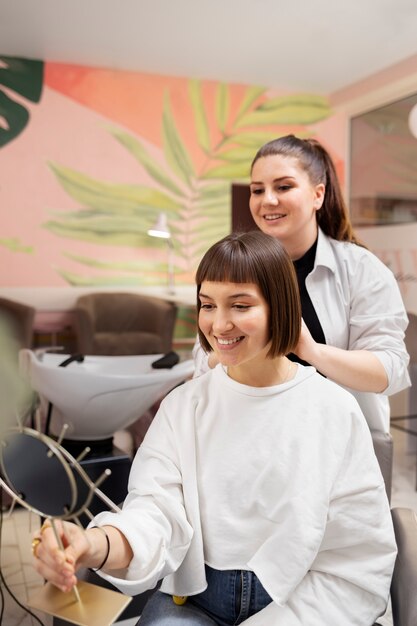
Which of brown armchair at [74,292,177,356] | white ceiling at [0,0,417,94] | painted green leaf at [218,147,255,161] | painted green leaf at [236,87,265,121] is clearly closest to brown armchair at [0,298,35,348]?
brown armchair at [74,292,177,356]

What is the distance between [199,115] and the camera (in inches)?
155

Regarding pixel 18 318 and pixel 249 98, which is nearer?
pixel 18 318

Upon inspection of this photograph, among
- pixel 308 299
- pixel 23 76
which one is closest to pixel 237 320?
pixel 308 299

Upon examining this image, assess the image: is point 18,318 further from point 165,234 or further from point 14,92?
point 14,92

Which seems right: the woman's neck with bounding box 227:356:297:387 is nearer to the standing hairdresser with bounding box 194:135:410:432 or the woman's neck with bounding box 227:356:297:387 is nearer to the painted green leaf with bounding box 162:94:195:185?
the standing hairdresser with bounding box 194:135:410:432

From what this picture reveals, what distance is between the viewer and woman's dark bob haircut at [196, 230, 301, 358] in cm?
94

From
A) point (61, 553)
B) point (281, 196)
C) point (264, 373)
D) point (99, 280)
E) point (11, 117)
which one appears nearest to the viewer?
point (61, 553)

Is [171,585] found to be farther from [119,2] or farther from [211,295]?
[119,2]

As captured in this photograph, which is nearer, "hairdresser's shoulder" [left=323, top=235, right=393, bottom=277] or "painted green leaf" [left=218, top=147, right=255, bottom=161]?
"hairdresser's shoulder" [left=323, top=235, right=393, bottom=277]

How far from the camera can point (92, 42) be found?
3145 mm

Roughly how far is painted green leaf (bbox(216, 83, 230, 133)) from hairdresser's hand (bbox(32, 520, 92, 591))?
11.5 feet

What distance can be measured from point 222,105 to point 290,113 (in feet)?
1.55

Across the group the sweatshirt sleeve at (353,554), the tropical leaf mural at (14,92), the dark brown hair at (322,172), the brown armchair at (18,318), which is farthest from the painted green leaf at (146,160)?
the sweatshirt sleeve at (353,554)

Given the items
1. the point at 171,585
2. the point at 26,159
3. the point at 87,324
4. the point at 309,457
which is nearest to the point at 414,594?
the point at 309,457
